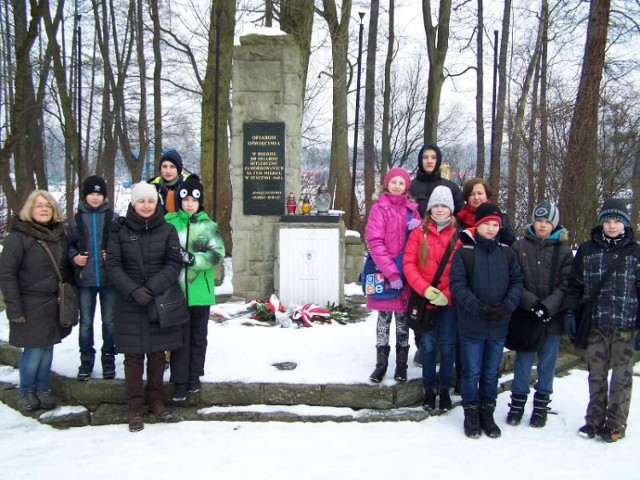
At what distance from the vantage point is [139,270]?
3.89m

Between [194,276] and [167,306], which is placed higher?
[194,276]

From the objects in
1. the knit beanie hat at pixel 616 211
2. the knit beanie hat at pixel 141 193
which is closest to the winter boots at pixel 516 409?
the knit beanie hat at pixel 616 211

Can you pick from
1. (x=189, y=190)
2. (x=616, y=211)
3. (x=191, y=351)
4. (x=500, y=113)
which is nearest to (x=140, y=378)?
(x=191, y=351)

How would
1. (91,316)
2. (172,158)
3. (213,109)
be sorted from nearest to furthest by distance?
(91,316)
(172,158)
(213,109)

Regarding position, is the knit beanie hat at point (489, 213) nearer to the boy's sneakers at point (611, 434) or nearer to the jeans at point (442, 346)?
the jeans at point (442, 346)

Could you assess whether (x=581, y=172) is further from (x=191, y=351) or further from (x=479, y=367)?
(x=191, y=351)

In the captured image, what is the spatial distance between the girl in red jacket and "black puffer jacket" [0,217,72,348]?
265 centimetres

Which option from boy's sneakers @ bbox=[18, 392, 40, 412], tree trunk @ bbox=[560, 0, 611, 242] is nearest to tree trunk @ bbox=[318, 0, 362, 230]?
tree trunk @ bbox=[560, 0, 611, 242]

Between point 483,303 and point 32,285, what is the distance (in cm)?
323

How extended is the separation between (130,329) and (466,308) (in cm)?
235

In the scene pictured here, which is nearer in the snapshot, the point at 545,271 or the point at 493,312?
the point at 493,312

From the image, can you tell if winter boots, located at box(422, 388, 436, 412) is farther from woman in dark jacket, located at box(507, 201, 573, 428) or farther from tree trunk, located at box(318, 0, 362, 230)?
tree trunk, located at box(318, 0, 362, 230)

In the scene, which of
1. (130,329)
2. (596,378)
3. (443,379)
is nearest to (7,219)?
(130,329)

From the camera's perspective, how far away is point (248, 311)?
21.5 ft
